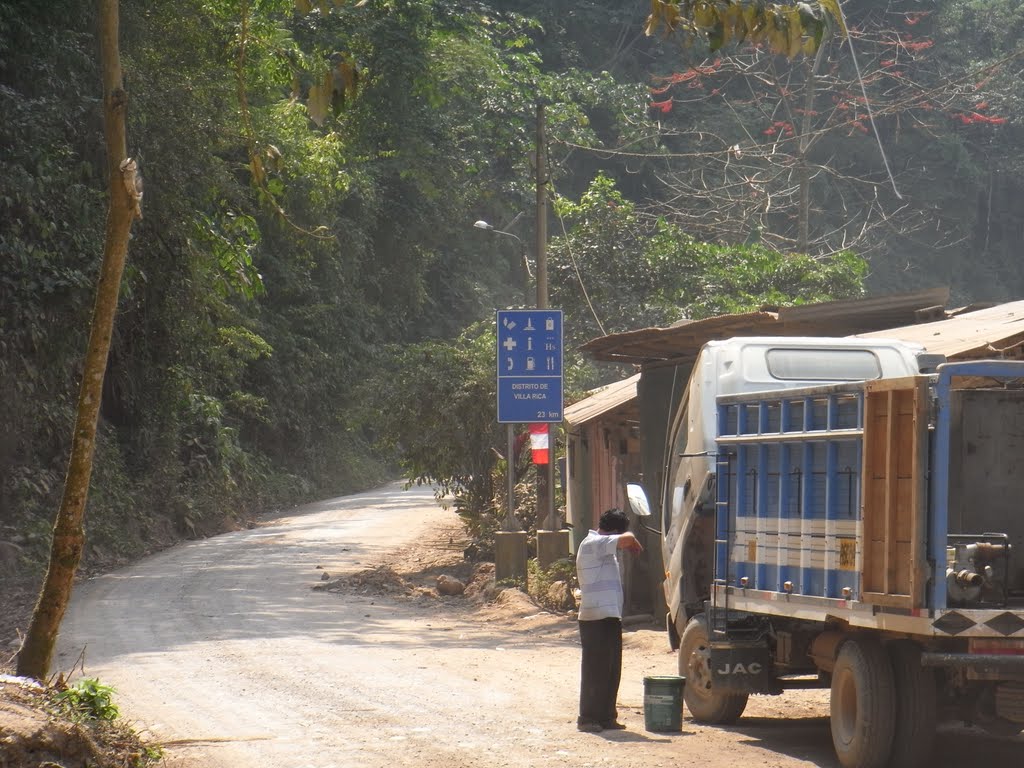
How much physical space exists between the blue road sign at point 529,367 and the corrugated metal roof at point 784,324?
1.95 meters

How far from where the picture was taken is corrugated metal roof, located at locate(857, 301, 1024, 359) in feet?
36.0

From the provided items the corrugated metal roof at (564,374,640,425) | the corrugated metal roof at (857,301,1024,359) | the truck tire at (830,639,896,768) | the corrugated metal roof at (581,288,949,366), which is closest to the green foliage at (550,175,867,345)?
the corrugated metal roof at (564,374,640,425)

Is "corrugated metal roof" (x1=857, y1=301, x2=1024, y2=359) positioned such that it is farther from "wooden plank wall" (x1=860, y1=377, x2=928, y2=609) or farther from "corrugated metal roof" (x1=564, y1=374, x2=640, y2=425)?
"corrugated metal roof" (x1=564, y1=374, x2=640, y2=425)

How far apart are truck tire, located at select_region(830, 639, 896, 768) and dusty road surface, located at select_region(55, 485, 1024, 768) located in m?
0.55

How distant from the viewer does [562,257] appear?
103 ft

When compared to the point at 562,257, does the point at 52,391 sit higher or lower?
lower

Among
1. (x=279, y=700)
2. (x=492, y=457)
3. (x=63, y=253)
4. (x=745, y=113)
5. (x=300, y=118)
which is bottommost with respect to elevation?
(x=279, y=700)

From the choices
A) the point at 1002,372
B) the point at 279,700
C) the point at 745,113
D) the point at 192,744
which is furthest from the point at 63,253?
the point at 745,113

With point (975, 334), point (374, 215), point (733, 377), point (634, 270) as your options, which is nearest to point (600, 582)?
point (733, 377)

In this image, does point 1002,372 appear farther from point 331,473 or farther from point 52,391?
point 331,473

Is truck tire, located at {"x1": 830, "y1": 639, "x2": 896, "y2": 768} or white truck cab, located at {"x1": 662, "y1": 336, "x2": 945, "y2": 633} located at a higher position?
white truck cab, located at {"x1": 662, "y1": 336, "x2": 945, "y2": 633}

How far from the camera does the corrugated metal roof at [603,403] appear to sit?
17.2 metres

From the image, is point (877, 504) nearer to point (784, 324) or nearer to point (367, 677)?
point (367, 677)

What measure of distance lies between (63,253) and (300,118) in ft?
33.7
